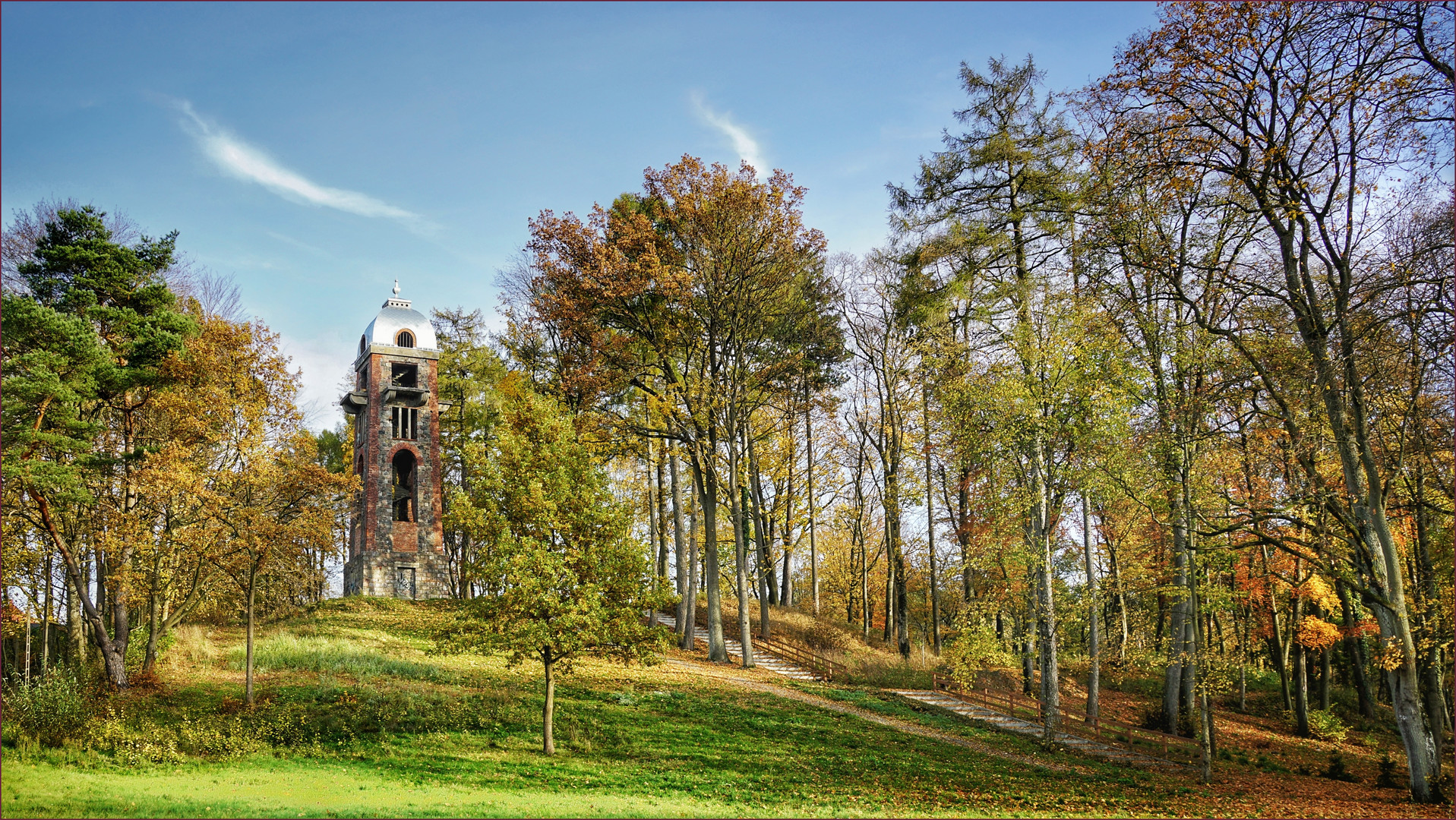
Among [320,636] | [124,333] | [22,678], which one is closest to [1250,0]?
[124,333]

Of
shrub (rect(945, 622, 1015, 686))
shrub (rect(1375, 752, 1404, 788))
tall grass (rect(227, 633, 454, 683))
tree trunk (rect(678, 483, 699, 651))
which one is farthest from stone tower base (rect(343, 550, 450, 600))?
shrub (rect(1375, 752, 1404, 788))

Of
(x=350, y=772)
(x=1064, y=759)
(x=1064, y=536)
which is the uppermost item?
(x=1064, y=536)

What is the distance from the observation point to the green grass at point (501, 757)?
38.6 feet

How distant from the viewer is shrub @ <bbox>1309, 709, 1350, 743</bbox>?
898 inches

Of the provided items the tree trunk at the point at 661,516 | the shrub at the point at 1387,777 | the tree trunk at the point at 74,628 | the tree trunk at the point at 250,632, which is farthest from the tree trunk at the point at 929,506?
the tree trunk at the point at 74,628

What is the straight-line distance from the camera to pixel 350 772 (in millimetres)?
13641

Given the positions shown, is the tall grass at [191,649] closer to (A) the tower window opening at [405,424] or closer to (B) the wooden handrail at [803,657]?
(A) the tower window opening at [405,424]

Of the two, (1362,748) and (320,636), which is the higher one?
(320,636)

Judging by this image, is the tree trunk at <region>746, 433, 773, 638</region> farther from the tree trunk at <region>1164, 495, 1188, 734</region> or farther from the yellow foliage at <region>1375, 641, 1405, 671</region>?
the yellow foliage at <region>1375, 641, 1405, 671</region>

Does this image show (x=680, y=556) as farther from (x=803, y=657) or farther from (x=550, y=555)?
(x=550, y=555)

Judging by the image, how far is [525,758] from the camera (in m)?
15.2

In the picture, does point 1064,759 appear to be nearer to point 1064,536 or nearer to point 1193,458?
point 1193,458

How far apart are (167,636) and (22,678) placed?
503cm

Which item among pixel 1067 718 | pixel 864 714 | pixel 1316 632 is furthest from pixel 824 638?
pixel 1316 632
